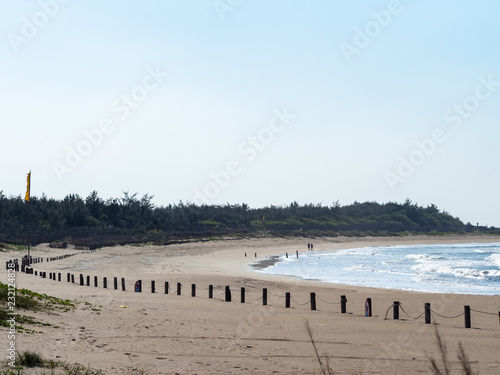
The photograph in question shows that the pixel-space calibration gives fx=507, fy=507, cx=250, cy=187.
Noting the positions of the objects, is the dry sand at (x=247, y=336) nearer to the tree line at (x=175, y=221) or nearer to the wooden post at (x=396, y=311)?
the wooden post at (x=396, y=311)

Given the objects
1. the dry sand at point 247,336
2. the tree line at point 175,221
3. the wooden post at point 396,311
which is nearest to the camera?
the dry sand at point 247,336

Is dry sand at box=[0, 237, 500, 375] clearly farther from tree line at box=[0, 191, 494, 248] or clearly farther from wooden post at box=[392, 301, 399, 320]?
tree line at box=[0, 191, 494, 248]

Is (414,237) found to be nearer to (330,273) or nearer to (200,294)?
(330,273)


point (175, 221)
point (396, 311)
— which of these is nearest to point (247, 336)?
Result: point (396, 311)

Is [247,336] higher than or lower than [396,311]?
higher

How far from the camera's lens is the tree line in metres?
67.0

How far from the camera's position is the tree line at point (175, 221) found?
67.0 metres

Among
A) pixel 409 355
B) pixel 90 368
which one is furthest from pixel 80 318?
pixel 409 355

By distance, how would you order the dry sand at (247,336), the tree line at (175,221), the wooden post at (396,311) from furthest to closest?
the tree line at (175,221) < the wooden post at (396,311) < the dry sand at (247,336)

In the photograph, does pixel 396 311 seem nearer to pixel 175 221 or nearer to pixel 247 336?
pixel 247 336

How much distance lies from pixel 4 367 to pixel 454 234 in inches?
5328

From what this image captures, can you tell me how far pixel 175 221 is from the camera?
316 ft

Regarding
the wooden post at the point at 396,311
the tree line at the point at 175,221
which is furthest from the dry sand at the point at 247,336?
the tree line at the point at 175,221

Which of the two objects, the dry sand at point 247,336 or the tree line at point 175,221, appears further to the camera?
the tree line at point 175,221
